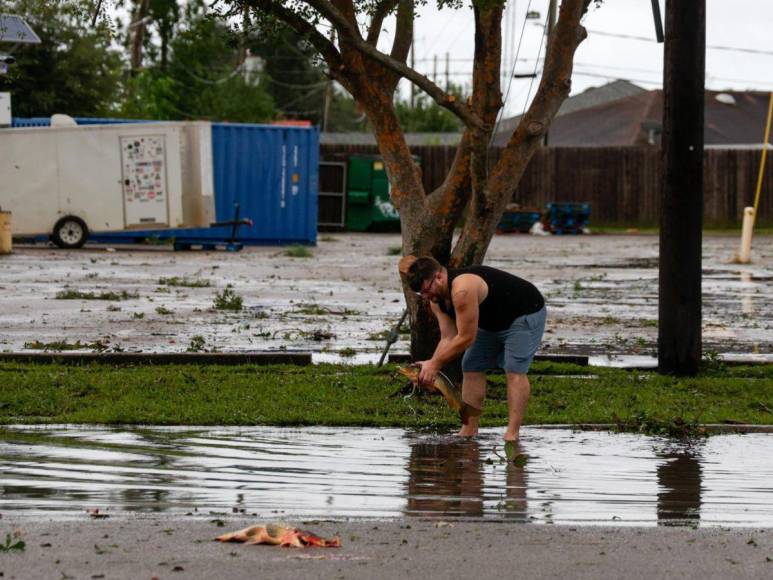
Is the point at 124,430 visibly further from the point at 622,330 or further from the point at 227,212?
the point at 227,212

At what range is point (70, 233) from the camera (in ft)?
106

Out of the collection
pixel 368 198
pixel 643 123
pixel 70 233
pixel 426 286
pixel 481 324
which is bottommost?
pixel 70 233

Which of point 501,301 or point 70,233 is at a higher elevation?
point 501,301

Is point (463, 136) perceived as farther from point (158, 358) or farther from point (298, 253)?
point (298, 253)

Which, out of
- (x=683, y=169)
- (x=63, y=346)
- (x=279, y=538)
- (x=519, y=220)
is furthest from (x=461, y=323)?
(x=519, y=220)

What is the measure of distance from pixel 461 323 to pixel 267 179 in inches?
1065

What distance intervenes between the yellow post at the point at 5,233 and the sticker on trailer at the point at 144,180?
10.7 feet

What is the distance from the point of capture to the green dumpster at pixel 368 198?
44250 mm

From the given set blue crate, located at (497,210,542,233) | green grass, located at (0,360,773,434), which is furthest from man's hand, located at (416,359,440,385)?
blue crate, located at (497,210,542,233)

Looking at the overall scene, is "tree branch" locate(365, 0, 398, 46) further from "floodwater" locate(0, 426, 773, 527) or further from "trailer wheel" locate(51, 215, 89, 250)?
"trailer wheel" locate(51, 215, 89, 250)

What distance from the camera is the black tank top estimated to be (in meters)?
9.39

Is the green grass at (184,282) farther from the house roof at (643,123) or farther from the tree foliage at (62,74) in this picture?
the house roof at (643,123)

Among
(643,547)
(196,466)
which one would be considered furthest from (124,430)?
(643,547)

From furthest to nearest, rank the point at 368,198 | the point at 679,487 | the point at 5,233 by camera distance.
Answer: the point at 368,198 < the point at 5,233 < the point at 679,487
